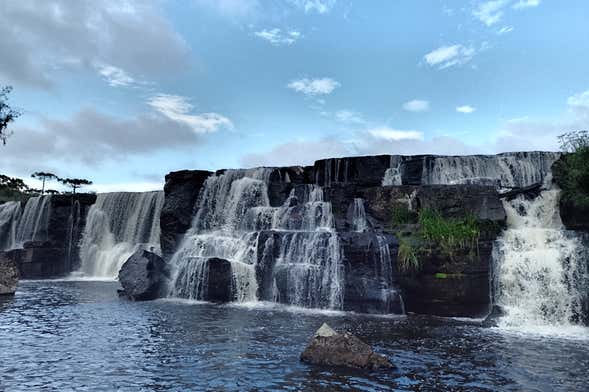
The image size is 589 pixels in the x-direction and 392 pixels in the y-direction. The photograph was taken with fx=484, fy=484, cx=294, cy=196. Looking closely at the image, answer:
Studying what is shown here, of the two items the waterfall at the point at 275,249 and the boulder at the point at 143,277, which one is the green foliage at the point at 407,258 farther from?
the boulder at the point at 143,277

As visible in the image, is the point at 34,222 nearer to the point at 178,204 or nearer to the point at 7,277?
the point at 178,204

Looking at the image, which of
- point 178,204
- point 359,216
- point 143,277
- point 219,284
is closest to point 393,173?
point 359,216

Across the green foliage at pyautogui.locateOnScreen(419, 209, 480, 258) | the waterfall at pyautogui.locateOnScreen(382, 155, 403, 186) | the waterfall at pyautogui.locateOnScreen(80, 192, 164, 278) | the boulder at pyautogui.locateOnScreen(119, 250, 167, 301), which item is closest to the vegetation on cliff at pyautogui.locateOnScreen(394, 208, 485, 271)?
the green foliage at pyautogui.locateOnScreen(419, 209, 480, 258)

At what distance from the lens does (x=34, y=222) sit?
43.5 meters

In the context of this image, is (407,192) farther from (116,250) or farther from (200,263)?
(116,250)

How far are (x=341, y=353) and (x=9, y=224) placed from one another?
140 ft

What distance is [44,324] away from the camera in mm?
17188

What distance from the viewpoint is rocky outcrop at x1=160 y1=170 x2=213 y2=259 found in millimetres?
35031

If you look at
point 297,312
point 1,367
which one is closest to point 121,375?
point 1,367

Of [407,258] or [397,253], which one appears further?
[397,253]

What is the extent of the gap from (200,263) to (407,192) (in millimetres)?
11191

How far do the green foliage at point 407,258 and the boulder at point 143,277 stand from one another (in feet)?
41.8

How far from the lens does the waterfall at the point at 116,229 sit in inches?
1598

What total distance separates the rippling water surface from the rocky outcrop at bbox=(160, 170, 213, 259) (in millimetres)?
14453
